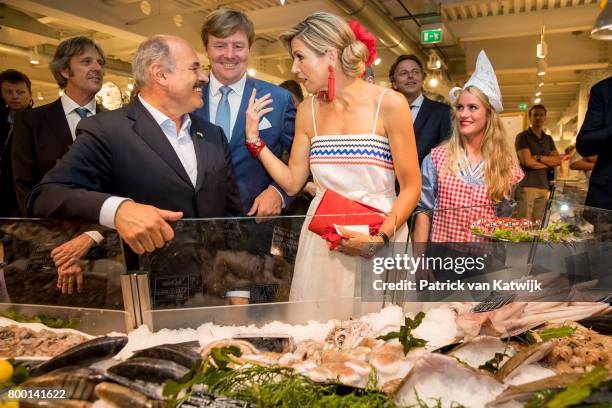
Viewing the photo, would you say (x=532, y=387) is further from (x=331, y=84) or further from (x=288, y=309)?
(x=331, y=84)

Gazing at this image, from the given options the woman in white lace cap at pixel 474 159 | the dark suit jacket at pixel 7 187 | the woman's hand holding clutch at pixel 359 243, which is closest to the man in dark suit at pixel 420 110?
the woman in white lace cap at pixel 474 159

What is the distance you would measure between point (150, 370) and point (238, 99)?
1852 mm

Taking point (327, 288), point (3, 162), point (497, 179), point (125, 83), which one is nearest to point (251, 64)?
point (125, 83)

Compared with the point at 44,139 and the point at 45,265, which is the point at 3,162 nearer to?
the point at 44,139

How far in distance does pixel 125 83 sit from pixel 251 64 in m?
5.07

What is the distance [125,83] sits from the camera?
15086 millimetres

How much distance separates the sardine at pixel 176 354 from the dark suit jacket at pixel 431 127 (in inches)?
104

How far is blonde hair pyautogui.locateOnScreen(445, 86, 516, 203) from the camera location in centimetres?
238

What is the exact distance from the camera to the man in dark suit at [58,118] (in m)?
2.94

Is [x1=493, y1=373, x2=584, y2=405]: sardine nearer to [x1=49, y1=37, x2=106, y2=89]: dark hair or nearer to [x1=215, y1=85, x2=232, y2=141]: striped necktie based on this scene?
[x1=215, y1=85, x2=232, y2=141]: striped necktie

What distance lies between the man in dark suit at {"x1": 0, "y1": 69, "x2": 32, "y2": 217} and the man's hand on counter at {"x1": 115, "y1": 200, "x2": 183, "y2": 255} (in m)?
2.66

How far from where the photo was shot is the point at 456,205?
2420 millimetres

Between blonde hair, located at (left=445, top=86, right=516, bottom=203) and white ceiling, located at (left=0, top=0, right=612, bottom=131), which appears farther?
white ceiling, located at (left=0, top=0, right=612, bottom=131)

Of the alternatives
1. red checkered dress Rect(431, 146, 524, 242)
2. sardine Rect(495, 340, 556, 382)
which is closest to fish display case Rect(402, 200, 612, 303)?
red checkered dress Rect(431, 146, 524, 242)
